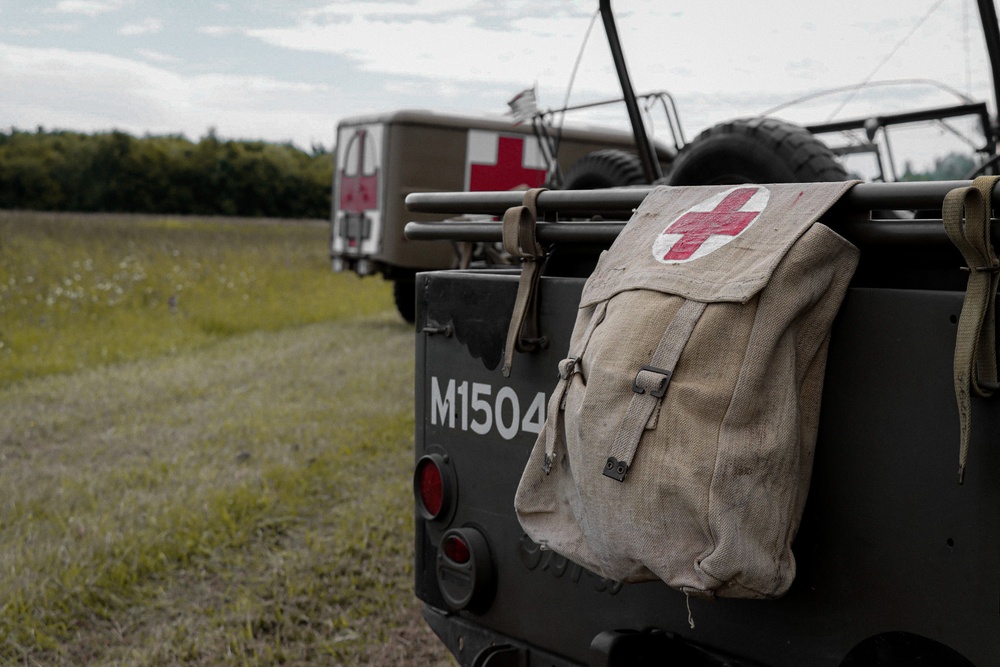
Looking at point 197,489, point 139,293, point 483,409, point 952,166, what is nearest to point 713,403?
point 483,409

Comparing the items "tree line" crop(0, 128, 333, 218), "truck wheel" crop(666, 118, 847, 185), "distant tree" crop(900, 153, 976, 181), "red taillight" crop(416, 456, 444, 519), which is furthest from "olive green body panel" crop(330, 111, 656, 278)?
"tree line" crop(0, 128, 333, 218)

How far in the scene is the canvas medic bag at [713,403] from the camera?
1.33m

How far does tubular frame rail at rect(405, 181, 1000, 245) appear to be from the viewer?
1351mm

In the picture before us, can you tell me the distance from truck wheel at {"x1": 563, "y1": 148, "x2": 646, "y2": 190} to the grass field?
5.42ft

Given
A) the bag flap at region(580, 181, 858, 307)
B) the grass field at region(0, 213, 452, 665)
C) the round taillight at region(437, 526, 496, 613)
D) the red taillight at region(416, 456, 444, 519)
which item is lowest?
the grass field at region(0, 213, 452, 665)

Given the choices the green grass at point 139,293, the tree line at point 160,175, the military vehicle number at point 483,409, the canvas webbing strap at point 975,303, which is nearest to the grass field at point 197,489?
the green grass at point 139,293

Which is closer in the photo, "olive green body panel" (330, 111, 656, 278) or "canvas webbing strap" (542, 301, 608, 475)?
"canvas webbing strap" (542, 301, 608, 475)

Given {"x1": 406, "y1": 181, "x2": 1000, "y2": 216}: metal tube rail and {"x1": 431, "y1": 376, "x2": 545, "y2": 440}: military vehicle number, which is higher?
{"x1": 406, "y1": 181, "x2": 1000, "y2": 216}: metal tube rail

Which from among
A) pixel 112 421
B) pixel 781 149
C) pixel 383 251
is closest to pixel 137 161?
pixel 383 251

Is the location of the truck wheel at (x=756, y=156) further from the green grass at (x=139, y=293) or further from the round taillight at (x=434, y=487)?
the green grass at (x=139, y=293)

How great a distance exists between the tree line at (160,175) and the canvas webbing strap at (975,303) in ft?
148

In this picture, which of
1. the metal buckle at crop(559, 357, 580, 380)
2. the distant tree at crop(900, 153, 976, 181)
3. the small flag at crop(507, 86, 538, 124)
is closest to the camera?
the metal buckle at crop(559, 357, 580, 380)

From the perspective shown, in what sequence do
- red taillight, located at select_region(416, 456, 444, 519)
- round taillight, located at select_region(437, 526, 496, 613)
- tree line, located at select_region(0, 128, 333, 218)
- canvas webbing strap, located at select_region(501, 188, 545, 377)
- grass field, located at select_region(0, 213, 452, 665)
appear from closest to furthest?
canvas webbing strap, located at select_region(501, 188, 545, 377)
round taillight, located at select_region(437, 526, 496, 613)
red taillight, located at select_region(416, 456, 444, 519)
grass field, located at select_region(0, 213, 452, 665)
tree line, located at select_region(0, 128, 333, 218)

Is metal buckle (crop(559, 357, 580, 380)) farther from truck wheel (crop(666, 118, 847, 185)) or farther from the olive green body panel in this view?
the olive green body panel
